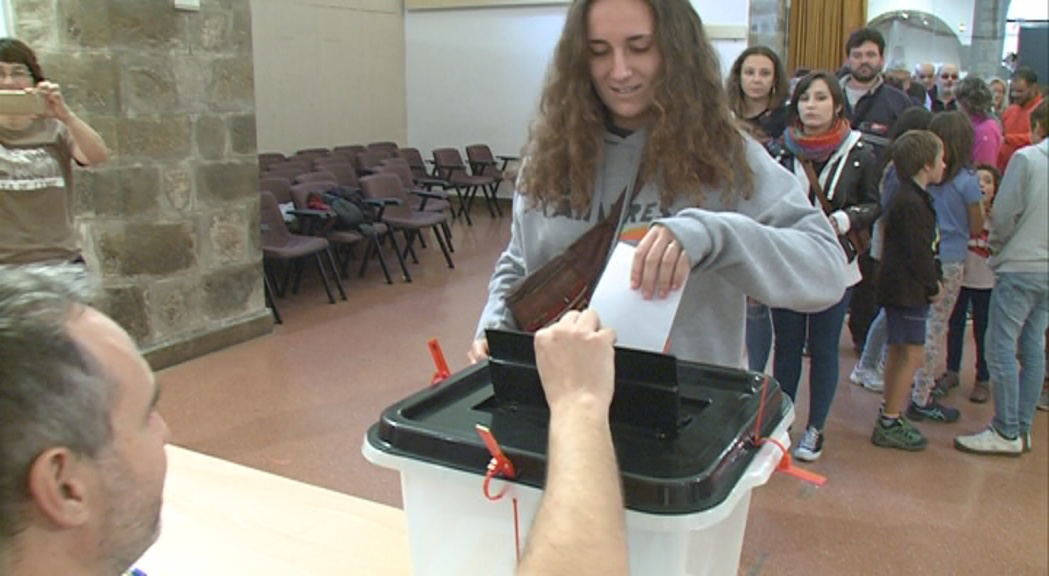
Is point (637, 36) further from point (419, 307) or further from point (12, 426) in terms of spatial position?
point (419, 307)

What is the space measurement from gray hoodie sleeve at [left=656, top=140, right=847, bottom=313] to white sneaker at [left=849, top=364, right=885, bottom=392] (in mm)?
3128

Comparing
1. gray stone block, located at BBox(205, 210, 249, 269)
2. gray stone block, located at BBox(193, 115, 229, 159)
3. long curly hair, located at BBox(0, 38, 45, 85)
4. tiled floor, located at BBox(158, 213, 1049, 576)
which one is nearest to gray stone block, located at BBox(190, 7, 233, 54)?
gray stone block, located at BBox(193, 115, 229, 159)

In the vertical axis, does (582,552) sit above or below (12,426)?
below

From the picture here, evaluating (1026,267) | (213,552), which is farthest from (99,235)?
(1026,267)

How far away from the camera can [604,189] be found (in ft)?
4.66

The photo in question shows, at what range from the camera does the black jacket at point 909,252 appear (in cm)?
315

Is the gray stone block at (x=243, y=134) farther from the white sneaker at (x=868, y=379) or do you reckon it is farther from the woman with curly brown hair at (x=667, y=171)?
the woman with curly brown hair at (x=667, y=171)

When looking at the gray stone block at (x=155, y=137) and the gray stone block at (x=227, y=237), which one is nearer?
the gray stone block at (x=155, y=137)

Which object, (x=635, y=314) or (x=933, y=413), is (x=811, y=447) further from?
(x=635, y=314)

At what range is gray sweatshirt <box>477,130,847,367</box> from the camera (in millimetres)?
1138

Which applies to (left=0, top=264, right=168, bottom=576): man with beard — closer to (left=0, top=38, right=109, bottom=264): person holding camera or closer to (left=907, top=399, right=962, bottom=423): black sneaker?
(left=0, top=38, right=109, bottom=264): person holding camera

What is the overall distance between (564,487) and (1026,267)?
420 mm

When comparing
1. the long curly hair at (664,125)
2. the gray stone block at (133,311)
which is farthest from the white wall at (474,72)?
the long curly hair at (664,125)

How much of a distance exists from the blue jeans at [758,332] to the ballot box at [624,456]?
2.43m
